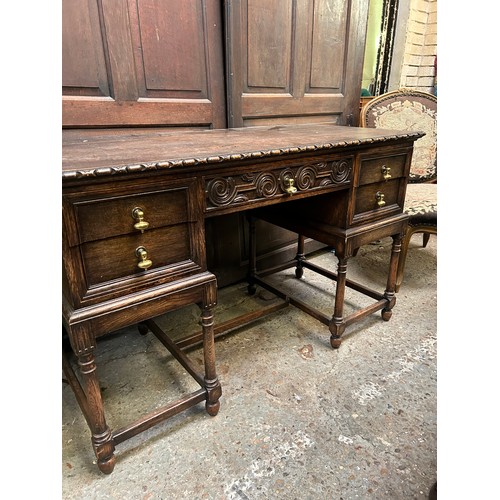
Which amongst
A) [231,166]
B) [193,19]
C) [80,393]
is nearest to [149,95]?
[193,19]

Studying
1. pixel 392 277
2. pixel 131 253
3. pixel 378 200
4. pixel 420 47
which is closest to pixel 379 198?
pixel 378 200

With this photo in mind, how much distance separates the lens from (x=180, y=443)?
50.2 inches

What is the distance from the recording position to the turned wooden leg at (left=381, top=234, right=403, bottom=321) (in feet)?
5.98

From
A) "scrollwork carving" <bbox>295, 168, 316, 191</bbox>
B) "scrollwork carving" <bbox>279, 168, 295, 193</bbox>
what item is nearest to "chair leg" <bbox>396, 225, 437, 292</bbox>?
"scrollwork carving" <bbox>295, 168, 316, 191</bbox>

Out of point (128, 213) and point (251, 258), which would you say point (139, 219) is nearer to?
point (128, 213)

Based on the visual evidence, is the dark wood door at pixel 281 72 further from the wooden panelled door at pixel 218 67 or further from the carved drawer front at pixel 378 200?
the carved drawer front at pixel 378 200

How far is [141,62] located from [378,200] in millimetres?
1212

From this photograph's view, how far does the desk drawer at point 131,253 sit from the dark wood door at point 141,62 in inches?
29.8

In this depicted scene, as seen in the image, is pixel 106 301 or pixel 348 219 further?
pixel 348 219

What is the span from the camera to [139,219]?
98 cm

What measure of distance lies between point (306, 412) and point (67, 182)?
116 cm
